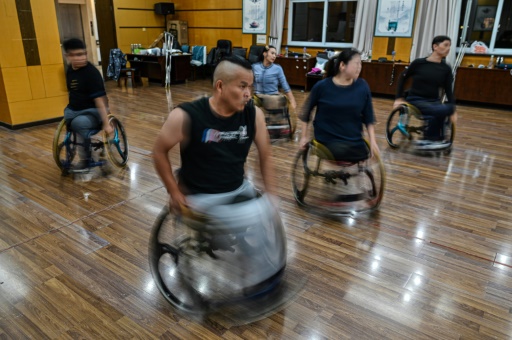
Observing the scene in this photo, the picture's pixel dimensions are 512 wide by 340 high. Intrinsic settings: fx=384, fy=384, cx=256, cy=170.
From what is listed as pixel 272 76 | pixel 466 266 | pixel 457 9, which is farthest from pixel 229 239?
pixel 457 9

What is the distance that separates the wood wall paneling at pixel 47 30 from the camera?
516 centimetres

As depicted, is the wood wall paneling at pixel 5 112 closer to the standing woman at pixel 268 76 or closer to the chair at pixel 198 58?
the standing woman at pixel 268 76

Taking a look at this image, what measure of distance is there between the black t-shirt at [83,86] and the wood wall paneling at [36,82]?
2.32 m

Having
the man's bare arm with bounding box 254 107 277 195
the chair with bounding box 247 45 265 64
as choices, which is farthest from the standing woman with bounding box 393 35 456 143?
the chair with bounding box 247 45 265 64

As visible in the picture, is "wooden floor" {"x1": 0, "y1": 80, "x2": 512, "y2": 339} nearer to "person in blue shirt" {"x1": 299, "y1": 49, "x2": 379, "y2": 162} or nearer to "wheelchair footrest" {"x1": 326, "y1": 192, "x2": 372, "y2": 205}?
"wheelchair footrest" {"x1": 326, "y1": 192, "x2": 372, "y2": 205}

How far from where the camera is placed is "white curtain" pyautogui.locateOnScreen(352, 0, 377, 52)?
7.88 meters

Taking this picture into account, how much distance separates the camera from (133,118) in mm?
5910

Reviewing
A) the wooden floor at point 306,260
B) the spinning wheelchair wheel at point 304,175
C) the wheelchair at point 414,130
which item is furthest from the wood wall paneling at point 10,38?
the wheelchair at point 414,130

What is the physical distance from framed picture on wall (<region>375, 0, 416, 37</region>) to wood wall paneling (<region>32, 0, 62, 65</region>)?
5925 mm

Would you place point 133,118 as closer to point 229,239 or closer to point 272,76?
point 272,76

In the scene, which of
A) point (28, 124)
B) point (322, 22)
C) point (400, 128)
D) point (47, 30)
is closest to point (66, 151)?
point (28, 124)

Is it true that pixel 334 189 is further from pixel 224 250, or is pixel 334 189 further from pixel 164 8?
pixel 164 8

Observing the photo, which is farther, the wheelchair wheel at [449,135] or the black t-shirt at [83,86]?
the wheelchair wheel at [449,135]

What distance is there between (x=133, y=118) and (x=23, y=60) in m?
1.60
